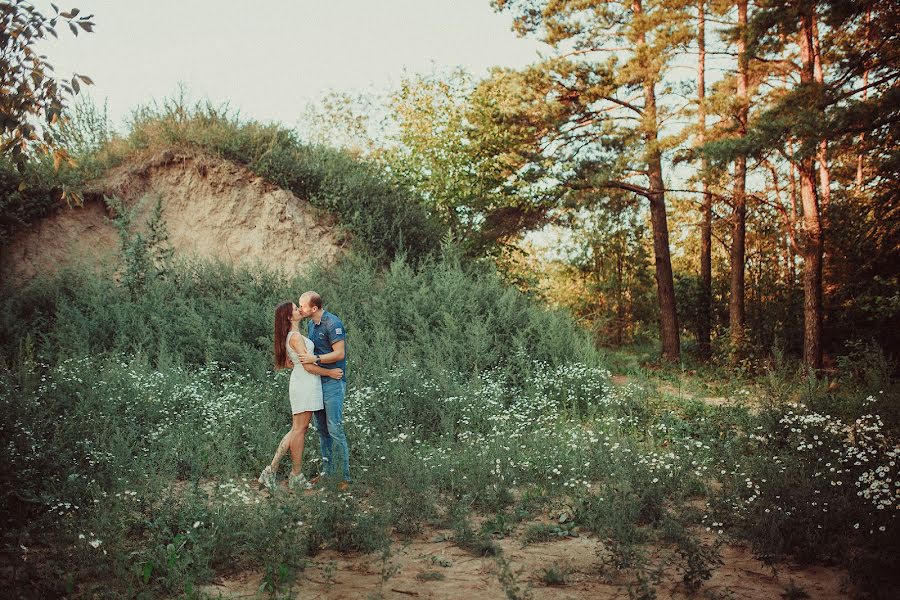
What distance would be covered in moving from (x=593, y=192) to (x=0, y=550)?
47.2 feet

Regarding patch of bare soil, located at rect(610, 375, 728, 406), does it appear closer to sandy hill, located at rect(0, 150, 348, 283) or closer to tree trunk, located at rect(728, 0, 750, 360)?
tree trunk, located at rect(728, 0, 750, 360)

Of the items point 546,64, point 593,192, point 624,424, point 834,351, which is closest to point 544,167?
point 593,192

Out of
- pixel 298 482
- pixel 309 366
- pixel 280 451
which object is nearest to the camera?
pixel 298 482

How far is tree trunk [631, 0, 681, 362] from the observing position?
16.3m

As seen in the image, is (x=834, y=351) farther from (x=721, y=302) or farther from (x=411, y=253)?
(x=411, y=253)

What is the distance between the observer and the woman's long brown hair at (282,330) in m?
7.41

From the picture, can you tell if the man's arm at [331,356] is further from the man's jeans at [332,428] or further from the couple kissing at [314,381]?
the man's jeans at [332,428]

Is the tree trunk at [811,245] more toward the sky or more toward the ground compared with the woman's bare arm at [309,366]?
more toward the sky

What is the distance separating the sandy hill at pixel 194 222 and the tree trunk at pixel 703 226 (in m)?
9.25

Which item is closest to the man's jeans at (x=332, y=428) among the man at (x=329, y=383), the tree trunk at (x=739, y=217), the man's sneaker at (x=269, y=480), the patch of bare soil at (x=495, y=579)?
the man at (x=329, y=383)

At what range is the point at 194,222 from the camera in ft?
52.5

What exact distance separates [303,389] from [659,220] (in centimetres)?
1361

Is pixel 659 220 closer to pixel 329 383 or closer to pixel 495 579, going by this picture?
pixel 329 383

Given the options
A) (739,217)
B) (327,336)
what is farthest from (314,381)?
(739,217)
